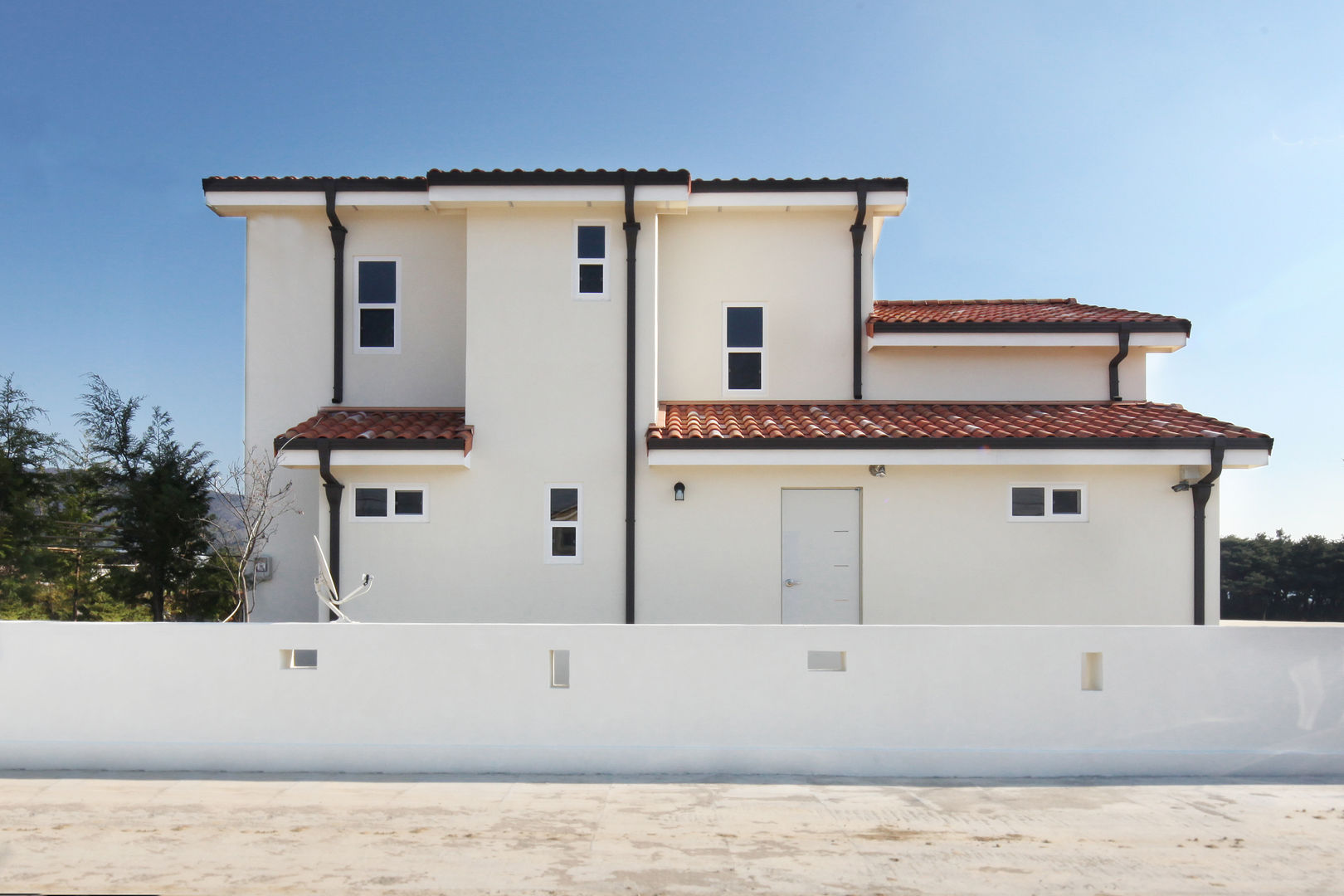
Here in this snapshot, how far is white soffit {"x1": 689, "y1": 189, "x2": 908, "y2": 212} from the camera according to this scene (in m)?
10.6

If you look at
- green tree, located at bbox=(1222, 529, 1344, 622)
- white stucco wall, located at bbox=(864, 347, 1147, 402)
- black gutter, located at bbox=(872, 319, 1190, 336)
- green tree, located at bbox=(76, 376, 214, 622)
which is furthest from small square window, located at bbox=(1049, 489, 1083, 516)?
green tree, located at bbox=(1222, 529, 1344, 622)

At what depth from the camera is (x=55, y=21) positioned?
12.6m

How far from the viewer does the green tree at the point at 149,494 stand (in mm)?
11859

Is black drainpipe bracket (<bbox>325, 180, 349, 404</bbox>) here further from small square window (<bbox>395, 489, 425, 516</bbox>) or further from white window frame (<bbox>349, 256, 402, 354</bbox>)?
Result: small square window (<bbox>395, 489, 425, 516</bbox>)

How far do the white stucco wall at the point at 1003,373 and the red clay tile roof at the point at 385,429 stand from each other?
19.5 feet

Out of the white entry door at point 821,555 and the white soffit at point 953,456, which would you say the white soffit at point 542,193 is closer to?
the white soffit at point 953,456

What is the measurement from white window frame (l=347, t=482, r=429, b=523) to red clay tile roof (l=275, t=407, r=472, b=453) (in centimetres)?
67

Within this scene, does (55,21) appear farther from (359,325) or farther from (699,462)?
(699,462)

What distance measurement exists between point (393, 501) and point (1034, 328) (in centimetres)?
882

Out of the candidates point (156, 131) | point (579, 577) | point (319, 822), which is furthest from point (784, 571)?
point (156, 131)

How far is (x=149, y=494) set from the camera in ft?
39.2

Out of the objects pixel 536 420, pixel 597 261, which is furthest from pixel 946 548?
pixel 597 261

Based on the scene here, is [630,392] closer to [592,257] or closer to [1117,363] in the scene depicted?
[592,257]

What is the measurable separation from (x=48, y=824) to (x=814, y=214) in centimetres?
1028
